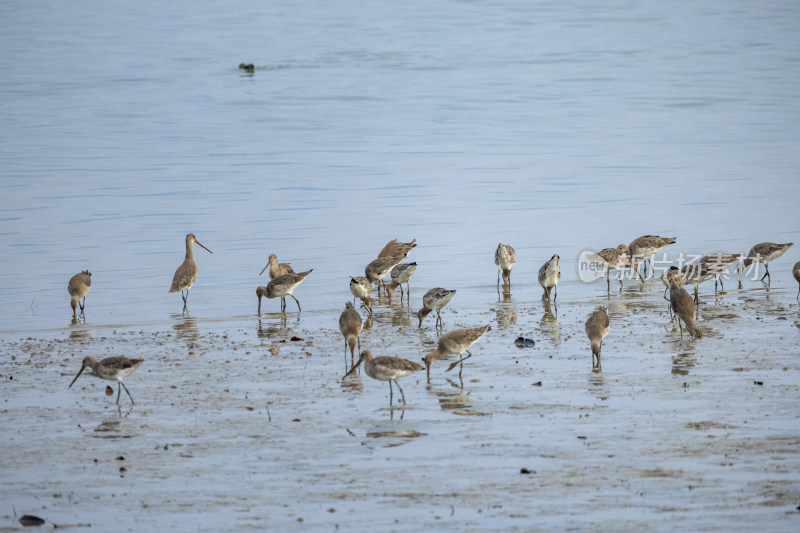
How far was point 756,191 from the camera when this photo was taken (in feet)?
84.5

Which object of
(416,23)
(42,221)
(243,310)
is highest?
(416,23)

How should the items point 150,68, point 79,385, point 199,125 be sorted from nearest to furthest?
point 79,385 → point 199,125 → point 150,68

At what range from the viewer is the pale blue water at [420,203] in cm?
902

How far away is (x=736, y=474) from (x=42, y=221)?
63.2ft

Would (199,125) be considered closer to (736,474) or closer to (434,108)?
(434,108)

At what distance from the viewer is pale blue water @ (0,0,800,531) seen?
9.02 m

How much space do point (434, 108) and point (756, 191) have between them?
20.5 meters

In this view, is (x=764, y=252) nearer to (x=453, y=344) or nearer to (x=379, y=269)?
(x=379, y=269)

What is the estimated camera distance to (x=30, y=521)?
24.5 feet

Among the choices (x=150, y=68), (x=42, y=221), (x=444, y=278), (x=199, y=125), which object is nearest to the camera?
(x=444, y=278)

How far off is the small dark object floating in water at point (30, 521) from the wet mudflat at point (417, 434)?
10 cm

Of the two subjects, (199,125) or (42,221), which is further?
(199,125)

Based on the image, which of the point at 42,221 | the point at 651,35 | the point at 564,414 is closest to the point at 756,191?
the point at 42,221

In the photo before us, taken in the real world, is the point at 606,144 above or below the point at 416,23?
below
